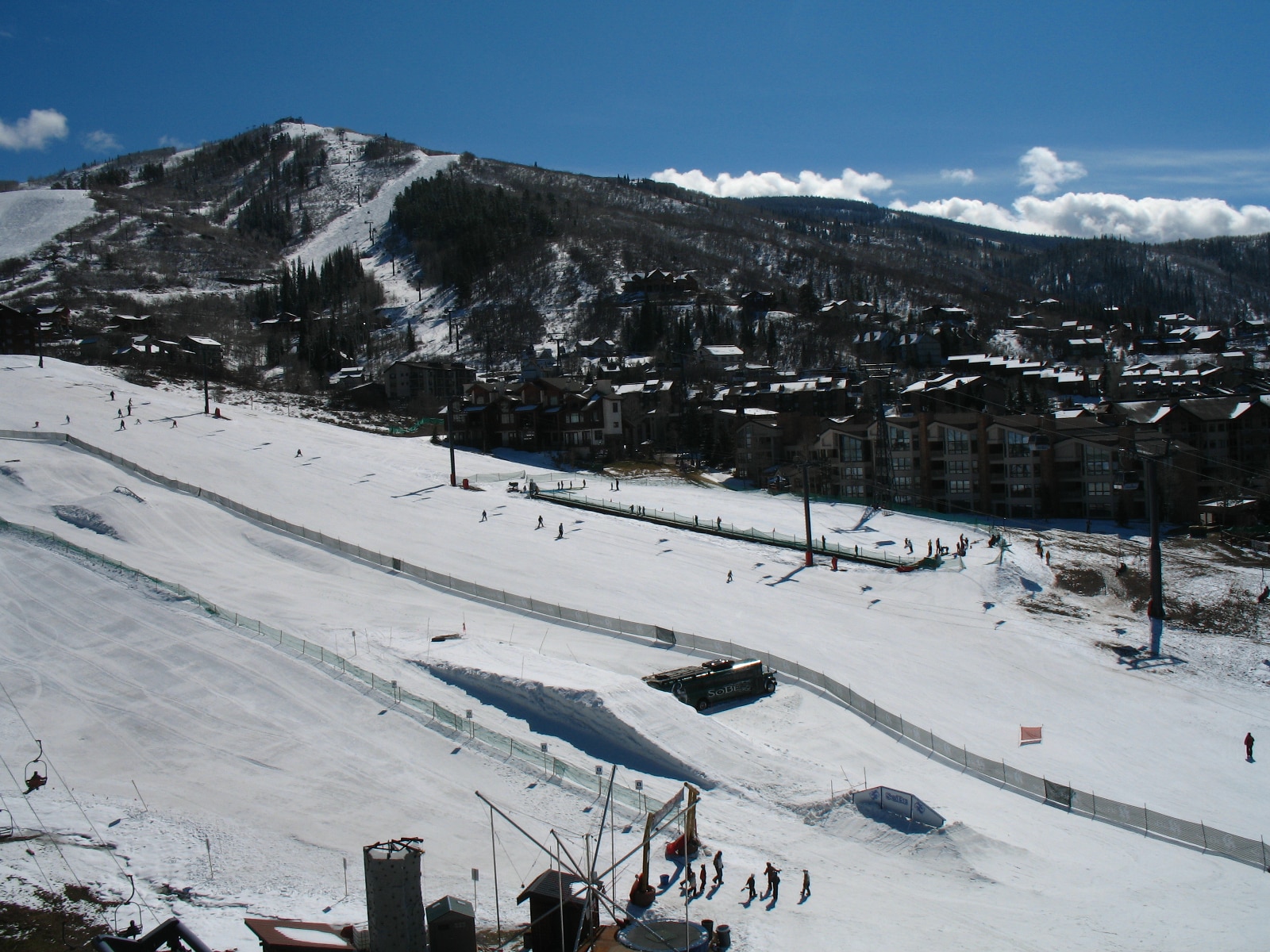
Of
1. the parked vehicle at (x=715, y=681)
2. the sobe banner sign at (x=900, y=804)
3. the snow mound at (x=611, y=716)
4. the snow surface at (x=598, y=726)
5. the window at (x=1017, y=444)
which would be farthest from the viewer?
the window at (x=1017, y=444)

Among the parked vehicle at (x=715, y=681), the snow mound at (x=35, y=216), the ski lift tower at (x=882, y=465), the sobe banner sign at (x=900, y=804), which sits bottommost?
the sobe banner sign at (x=900, y=804)

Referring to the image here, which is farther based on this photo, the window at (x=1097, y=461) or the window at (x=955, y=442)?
the window at (x=955, y=442)

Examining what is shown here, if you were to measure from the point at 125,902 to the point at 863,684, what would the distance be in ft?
69.6

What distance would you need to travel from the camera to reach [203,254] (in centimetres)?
17300

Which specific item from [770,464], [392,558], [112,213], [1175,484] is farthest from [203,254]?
[1175,484]

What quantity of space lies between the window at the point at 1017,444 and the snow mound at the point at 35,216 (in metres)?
171

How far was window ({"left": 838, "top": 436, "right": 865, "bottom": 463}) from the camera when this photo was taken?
67.1 meters

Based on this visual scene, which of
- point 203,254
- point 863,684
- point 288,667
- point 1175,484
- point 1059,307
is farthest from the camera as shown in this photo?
point 203,254

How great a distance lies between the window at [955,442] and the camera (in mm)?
61906

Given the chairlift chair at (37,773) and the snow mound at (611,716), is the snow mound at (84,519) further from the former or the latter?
the snow mound at (611,716)

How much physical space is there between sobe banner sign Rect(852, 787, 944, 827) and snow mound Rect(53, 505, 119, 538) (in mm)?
33769

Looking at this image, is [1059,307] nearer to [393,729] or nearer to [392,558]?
[392,558]

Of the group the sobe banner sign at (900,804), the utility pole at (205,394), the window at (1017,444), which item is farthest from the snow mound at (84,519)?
the window at (1017,444)

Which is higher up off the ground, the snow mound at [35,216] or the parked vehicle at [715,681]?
the snow mound at [35,216]
